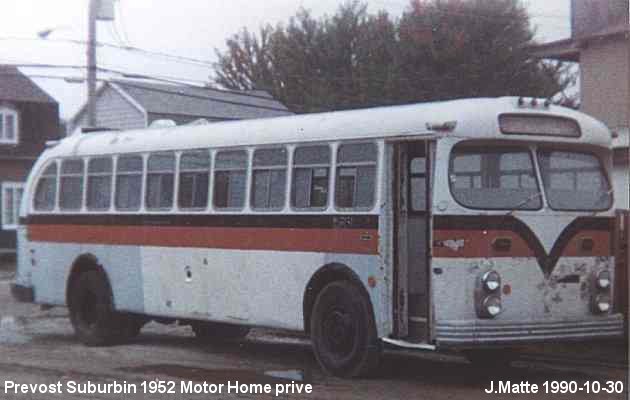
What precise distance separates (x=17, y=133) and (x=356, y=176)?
116 ft

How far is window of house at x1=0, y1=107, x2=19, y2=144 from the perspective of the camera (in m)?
46.5

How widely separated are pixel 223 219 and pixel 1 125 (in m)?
33.1

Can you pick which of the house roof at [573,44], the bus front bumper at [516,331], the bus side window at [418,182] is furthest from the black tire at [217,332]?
the house roof at [573,44]

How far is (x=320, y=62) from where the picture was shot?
41.7m

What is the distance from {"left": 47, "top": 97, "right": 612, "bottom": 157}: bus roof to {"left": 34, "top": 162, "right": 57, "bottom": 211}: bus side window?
2441 millimetres

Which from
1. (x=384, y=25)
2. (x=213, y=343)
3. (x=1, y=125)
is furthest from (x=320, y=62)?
(x=213, y=343)

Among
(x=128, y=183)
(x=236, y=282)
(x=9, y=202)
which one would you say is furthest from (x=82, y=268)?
(x=9, y=202)

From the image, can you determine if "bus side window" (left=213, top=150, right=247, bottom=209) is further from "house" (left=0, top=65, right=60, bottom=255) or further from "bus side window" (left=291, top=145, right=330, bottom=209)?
"house" (left=0, top=65, right=60, bottom=255)

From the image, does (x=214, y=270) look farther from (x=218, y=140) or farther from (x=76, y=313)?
(x=76, y=313)

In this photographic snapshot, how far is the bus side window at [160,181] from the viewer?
640 inches

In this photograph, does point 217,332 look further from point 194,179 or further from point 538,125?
point 538,125

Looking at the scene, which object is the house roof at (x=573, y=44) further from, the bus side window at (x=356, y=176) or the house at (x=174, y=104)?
the house at (x=174, y=104)

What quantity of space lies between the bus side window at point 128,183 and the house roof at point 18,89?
101 ft

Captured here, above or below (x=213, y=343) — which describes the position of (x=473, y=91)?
above
